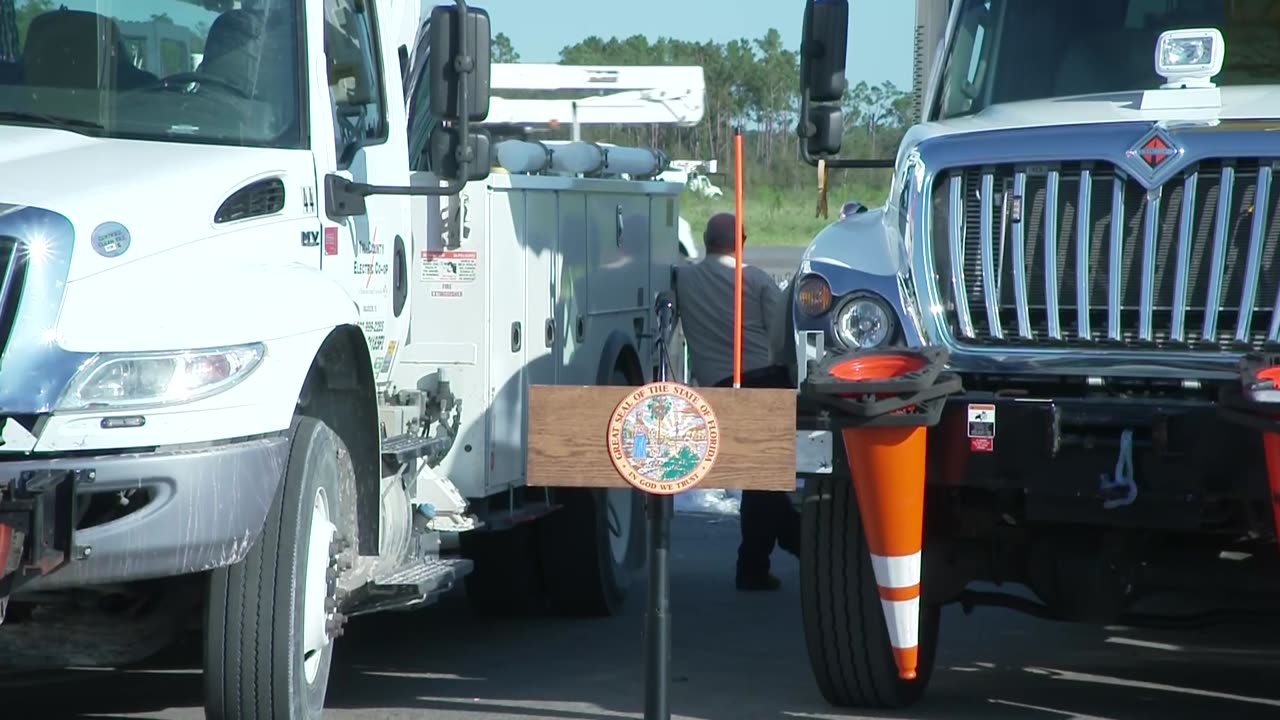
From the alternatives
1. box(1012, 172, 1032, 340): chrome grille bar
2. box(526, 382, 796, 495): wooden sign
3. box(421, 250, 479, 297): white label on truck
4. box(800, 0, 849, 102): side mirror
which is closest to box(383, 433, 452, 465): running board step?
box(421, 250, 479, 297): white label on truck

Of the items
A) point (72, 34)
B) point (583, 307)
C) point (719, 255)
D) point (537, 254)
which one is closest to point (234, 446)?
point (72, 34)

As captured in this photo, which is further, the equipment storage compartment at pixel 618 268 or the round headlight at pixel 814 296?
the equipment storage compartment at pixel 618 268

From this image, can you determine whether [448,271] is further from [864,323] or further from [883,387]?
[883,387]

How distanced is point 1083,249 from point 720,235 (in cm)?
377

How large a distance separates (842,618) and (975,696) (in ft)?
2.98

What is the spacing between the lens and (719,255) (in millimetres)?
10242

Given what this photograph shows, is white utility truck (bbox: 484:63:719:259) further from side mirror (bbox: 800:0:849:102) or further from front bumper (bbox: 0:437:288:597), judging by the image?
front bumper (bbox: 0:437:288:597)

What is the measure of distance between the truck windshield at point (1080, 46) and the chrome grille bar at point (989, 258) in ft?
3.60

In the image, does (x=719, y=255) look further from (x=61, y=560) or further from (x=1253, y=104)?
(x=61, y=560)

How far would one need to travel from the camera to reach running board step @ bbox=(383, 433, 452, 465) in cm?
704

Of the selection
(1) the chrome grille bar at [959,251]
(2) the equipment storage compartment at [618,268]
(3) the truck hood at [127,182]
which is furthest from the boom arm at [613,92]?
(3) the truck hood at [127,182]

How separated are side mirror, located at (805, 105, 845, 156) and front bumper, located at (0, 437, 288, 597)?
10.2 feet

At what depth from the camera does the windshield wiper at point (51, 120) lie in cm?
600

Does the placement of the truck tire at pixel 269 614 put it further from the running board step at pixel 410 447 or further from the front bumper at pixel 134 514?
the running board step at pixel 410 447
